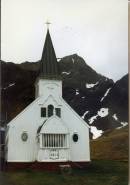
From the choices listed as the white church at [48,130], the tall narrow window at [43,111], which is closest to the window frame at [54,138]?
the white church at [48,130]

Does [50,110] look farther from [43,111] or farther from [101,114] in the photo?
[101,114]

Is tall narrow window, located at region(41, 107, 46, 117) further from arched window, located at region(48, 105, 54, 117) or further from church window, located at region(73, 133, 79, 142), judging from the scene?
church window, located at region(73, 133, 79, 142)

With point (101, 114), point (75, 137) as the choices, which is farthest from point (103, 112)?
point (75, 137)

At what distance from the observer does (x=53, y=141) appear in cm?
253

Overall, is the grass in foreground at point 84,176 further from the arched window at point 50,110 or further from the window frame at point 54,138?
the arched window at point 50,110

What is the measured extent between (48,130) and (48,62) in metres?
0.41

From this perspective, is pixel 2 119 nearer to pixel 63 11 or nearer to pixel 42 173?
pixel 42 173

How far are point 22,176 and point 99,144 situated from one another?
0.51m

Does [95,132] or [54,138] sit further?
[95,132]

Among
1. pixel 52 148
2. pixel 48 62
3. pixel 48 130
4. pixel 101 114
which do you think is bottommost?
pixel 52 148

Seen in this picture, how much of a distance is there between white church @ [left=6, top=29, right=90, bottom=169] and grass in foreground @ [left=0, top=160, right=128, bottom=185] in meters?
0.05

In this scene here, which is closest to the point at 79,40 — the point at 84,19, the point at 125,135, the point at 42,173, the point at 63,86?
the point at 84,19

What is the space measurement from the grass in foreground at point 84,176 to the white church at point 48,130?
5 centimetres

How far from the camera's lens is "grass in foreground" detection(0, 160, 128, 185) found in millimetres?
2508
